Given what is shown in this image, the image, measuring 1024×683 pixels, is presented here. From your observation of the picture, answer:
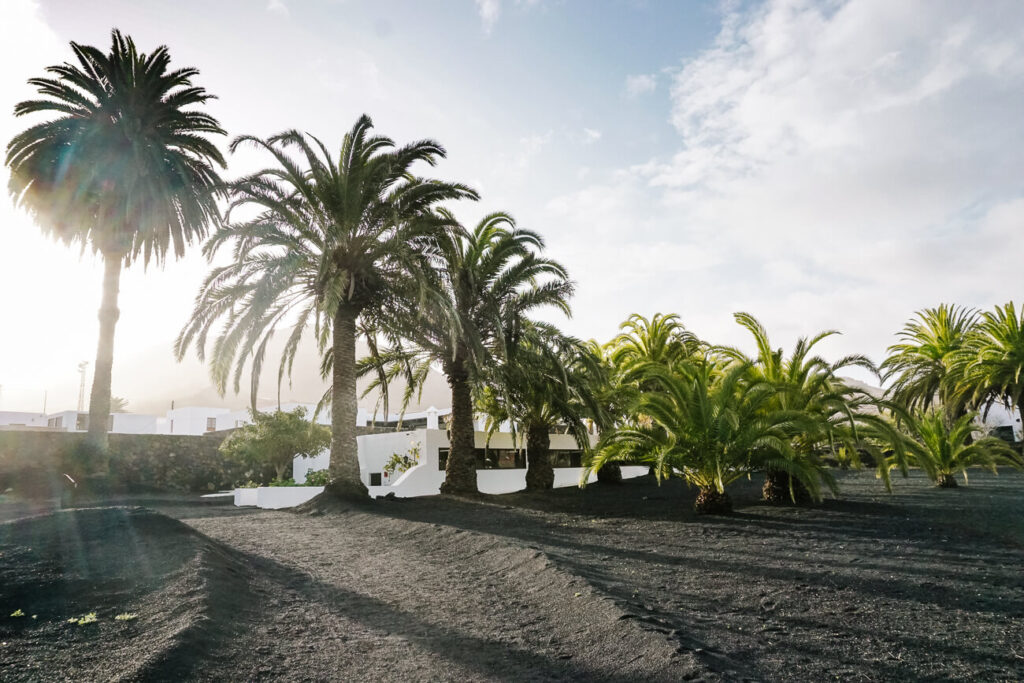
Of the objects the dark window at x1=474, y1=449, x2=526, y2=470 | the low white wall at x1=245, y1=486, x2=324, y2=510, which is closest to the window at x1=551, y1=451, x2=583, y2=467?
the dark window at x1=474, y1=449, x2=526, y2=470

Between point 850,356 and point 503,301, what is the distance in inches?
364

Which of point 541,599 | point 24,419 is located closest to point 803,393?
point 541,599

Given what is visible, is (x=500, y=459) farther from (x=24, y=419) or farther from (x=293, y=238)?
(x=24, y=419)

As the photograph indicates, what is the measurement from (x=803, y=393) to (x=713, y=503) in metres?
2.81

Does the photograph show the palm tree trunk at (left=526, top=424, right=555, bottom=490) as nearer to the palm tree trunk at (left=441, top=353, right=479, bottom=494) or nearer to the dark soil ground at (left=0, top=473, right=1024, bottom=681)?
the palm tree trunk at (left=441, top=353, right=479, bottom=494)

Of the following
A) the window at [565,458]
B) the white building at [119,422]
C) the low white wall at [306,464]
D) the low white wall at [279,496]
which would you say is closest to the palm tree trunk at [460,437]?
the low white wall at [279,496]

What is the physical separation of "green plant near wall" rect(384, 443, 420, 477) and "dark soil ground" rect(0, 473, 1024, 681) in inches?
537

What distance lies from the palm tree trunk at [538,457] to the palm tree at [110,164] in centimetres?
1418

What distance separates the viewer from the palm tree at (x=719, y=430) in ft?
34.5

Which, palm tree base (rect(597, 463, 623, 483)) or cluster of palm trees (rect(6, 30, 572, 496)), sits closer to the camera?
cluster of palm trees (rect(6, 30, 572, 496))

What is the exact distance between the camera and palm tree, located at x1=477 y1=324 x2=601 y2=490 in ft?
57.0

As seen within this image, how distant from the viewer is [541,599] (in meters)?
6.57

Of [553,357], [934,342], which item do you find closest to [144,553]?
[553,357]

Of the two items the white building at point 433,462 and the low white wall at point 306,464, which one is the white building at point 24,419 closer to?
the low white wall at point 306,464
